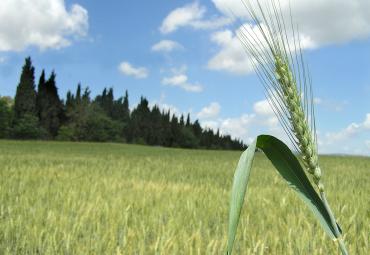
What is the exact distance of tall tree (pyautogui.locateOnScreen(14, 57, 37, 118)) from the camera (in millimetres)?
69125

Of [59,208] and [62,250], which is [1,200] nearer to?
[59,208]

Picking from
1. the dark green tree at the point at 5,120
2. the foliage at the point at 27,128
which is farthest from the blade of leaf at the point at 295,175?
the dark green tree at the point at 5,120

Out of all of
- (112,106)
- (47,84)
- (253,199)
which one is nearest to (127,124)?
(112,106)

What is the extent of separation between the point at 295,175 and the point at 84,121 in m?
77.2

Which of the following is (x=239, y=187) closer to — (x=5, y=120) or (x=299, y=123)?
(x=299, y=123)

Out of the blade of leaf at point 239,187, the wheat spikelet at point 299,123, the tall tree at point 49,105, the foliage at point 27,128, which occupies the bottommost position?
the blade of leaf at point 239,187

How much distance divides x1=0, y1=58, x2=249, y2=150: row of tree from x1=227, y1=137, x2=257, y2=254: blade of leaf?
229ft

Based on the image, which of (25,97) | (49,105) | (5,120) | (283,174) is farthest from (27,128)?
(283,174)

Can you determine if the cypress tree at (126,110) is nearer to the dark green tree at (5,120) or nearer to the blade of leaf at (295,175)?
the dark green tree at (5,120)

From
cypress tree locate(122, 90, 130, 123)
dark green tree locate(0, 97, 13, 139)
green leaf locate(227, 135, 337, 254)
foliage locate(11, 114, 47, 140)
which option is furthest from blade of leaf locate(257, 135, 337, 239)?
cypress tree locate(122, 90, 130, 123)

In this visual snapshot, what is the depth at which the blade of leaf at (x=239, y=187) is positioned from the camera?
835 millimetres

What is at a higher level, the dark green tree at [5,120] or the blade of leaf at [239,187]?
the dark green tree at [5,120]

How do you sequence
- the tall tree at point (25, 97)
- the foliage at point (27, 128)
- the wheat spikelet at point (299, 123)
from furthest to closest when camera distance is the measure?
the tall tree at point (25, 97), the foliage at point (27, 128), the wheat spikelet at point (299, 123)

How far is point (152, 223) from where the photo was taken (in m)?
3.39
